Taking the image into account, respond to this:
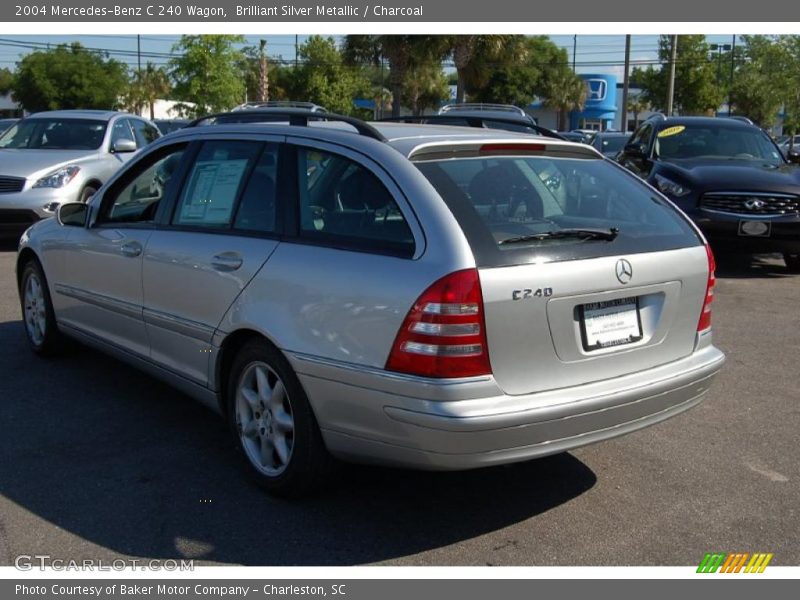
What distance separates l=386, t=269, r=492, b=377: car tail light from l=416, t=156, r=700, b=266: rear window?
0.14 meters

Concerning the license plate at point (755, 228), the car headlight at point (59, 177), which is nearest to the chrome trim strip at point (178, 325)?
the license plate at point (755, 228)

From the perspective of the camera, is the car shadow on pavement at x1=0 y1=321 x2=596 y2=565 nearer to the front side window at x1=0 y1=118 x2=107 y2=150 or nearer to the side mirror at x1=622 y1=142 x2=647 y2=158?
the side mirror at x1=622 y1=142 x2=647 y2=158

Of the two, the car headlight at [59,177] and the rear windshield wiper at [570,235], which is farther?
the car headlight at [59,177]

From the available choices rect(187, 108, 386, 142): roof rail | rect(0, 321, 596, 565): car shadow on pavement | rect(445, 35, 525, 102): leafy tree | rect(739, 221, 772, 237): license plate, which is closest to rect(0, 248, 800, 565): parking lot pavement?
rect(0, 321, 596, 565): car shadow on pavement

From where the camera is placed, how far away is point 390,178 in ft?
12.5

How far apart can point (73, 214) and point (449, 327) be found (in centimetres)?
338

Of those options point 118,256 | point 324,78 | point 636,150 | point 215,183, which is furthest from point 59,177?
point 324,78

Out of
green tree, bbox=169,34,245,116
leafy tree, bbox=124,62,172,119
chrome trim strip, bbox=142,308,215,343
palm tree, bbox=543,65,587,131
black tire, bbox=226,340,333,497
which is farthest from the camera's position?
palm tree, bbox=543,65,587,131

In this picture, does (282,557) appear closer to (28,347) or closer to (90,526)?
(90,526)

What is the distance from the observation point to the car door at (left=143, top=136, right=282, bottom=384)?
426 cm

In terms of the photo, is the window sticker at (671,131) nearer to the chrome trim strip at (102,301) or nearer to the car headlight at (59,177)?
the car headlight at (59,177)

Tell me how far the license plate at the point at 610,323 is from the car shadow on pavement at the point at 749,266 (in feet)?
22.4

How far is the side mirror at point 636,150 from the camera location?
1144cm
